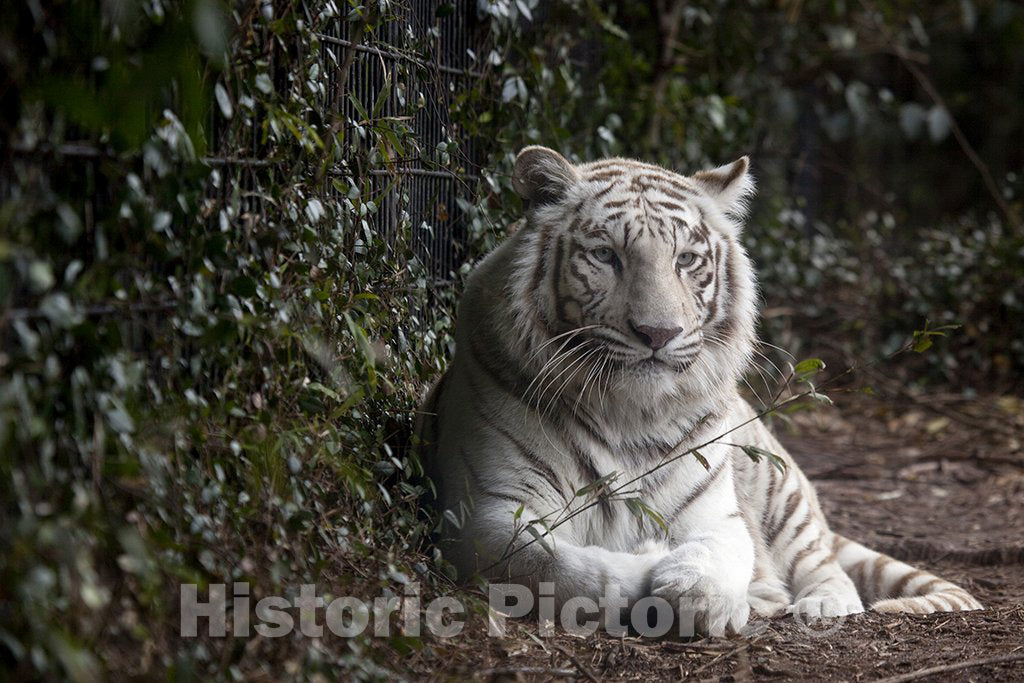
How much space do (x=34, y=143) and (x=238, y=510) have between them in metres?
0.81

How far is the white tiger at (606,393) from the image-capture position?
9.47ft

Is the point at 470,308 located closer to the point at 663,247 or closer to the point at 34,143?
the point at 663,247

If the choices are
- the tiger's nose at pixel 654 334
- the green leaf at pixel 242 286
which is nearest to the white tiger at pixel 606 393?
the tiger's nose at pixel 654 334

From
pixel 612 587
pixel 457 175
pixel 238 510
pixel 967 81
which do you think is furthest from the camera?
pixel 967 81

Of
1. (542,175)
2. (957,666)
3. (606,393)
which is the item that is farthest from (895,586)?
(542,175)

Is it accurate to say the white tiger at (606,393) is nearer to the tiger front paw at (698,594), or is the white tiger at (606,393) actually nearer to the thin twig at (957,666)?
the tiger front paw at (698,594)

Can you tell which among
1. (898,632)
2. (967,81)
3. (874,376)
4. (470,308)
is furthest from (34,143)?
(967,81)

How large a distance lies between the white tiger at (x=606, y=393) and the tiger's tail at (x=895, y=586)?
2cm

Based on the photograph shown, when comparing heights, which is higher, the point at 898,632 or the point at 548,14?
the point at 548,14

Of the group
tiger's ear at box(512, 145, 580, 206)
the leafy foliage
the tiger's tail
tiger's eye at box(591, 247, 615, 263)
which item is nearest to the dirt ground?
the tiger's tail

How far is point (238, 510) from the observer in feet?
7.17

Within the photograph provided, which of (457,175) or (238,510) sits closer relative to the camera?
(238,510)

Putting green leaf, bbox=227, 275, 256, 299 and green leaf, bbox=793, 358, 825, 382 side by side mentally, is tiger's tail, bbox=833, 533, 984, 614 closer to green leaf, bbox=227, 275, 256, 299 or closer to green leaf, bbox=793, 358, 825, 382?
green leaf, bbox=793, 358, 825, 382

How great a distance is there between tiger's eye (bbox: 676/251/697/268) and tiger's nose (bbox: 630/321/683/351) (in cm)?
25
